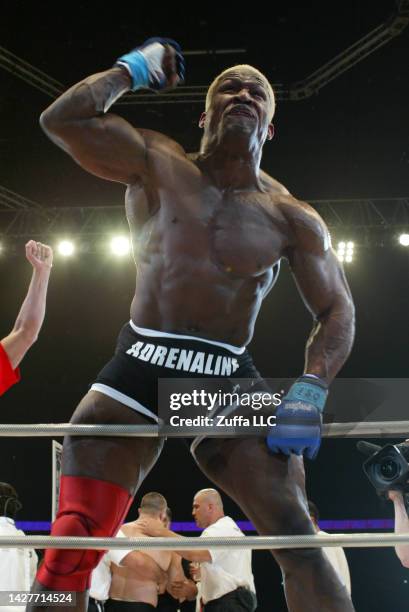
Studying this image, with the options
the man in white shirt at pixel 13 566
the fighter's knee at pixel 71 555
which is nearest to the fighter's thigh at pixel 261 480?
the fighter's knee at pixel 71 555

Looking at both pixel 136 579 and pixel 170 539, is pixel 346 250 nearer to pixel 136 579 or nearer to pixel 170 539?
pixel 136 579

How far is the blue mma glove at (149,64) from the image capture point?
7.08 ft

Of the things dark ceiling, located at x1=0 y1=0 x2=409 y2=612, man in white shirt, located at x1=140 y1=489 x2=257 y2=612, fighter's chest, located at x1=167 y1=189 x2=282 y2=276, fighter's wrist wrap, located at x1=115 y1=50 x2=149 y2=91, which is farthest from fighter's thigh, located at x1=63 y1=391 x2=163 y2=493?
dark ceiling, located at x1=0 y1=0 x2=409 y2=612

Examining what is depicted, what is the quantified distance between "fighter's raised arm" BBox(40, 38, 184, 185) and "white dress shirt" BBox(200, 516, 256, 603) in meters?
2.70

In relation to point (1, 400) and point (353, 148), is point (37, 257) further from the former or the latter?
point (1, 400)

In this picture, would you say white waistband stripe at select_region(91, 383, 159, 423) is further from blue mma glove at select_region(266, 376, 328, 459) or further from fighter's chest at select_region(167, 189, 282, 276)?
fighter's chest at select_region(167, 189, 282, 276)

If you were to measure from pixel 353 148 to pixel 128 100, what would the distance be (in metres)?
2.20

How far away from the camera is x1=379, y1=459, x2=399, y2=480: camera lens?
247cm

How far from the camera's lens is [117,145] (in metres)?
2.12

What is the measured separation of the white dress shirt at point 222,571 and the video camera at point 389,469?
1.99 metres

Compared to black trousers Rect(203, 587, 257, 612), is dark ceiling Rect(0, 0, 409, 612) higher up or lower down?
higher up

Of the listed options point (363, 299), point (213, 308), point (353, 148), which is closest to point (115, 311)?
point (363, 299)

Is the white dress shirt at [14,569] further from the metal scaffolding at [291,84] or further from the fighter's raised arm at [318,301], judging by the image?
the metal scaffolding at [291,84]

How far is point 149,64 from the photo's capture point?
2191mm
